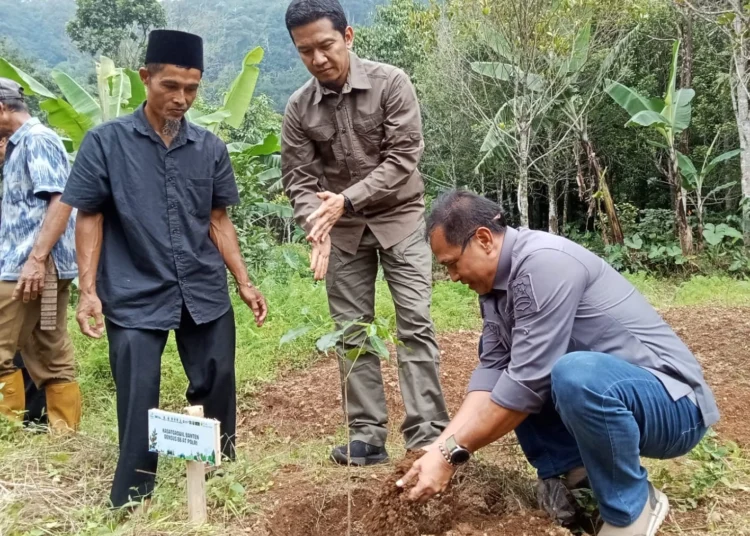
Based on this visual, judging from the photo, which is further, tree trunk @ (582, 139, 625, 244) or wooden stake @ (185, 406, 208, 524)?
tree trunk @ (582, 139, 625, 244)

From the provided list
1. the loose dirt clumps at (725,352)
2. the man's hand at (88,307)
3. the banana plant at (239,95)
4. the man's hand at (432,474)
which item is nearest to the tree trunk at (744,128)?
the loose dirt clumps at (725,352)

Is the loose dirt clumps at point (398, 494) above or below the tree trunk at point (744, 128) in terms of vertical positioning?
below

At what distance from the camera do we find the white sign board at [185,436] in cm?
218

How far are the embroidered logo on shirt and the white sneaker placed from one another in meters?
0.73

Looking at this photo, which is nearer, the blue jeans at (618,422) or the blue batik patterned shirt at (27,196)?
the blue jeans at (618,422)

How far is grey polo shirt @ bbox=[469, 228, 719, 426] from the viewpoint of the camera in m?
2.13

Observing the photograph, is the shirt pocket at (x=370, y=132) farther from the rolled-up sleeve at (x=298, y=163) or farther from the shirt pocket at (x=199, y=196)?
the shirt pocket at (x=199, y=196)

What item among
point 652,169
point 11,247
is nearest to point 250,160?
→ point 11,247

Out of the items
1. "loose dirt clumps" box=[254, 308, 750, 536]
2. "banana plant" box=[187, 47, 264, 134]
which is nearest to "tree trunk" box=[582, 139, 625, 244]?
"banana plant" box=[187, 47, 264, 134]

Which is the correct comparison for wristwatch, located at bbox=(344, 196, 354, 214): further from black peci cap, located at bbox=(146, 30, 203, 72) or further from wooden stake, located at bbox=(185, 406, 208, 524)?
wooden stake, located at bbox=(185, 406, 208, 524)

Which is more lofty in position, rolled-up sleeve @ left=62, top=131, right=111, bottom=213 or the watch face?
rolled-up sleeve @ left=62, top=131, right=111, bottom=213

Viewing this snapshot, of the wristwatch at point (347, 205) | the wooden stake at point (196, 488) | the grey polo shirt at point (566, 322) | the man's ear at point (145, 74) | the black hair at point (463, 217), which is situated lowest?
the wooden stake at point (196, 488)

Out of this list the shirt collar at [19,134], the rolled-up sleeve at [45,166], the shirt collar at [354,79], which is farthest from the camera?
the shirt collar at [19,134]

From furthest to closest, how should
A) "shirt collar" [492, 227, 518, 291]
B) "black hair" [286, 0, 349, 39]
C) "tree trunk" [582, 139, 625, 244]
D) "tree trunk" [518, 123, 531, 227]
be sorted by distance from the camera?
1. "tree trunk" [582, 139, 625, 244]
2. "tree trunk" [518, 123, 531, 227]
3. "black hair" [286, 0, 349, 39]
4. "shirt collar" [492, 227, 518, 291]
